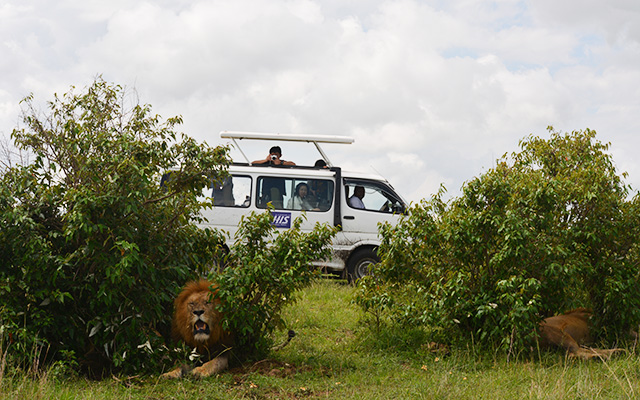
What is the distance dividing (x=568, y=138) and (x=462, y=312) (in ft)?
12.2

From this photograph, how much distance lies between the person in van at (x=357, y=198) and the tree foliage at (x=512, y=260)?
158 inches

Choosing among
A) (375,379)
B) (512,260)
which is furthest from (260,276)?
(512,260)

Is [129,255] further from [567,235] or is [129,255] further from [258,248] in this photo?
[567,235]

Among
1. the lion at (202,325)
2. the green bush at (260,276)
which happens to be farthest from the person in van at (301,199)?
the lion at (202,325)

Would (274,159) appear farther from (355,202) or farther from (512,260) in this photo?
(512,260)

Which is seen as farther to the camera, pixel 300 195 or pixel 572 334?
pixel 300 195

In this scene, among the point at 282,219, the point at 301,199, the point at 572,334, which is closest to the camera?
the point at 572,334

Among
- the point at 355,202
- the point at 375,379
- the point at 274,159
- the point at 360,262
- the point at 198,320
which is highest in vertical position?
the point at 274,159

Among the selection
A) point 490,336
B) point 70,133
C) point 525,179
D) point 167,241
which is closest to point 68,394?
point 167,241

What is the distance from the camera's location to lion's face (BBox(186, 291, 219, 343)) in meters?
5.56

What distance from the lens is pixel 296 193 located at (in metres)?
11.0

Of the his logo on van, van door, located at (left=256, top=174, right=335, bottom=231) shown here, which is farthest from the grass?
van door, located at (left=256, top=174, right=335, bottom=231)

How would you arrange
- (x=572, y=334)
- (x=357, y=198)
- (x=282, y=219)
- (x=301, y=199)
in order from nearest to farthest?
(x=572, y=334) < (x=282, y=219) < (x=301, y=199) < (x=357, y=198)

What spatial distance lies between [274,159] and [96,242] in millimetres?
6050
